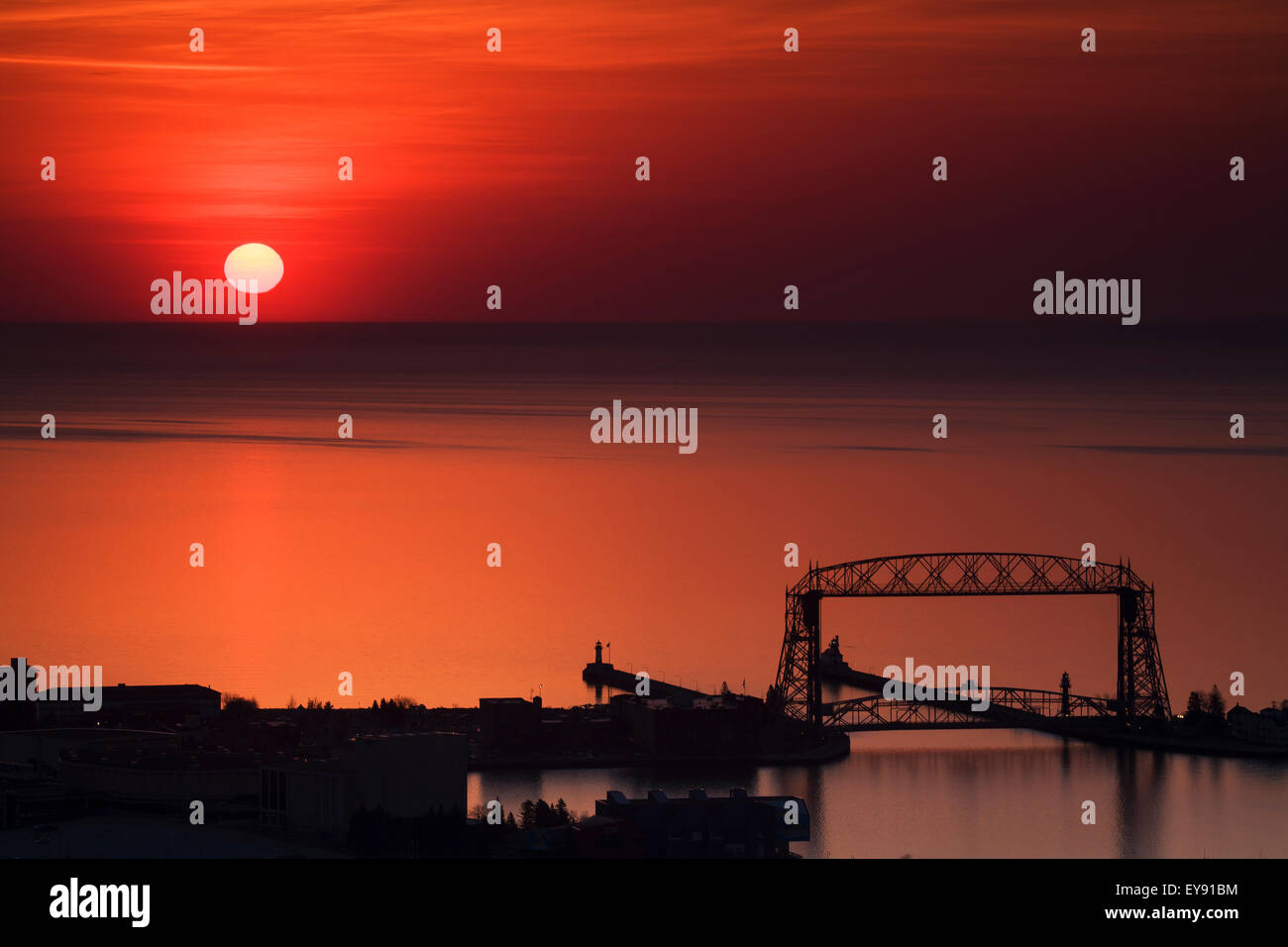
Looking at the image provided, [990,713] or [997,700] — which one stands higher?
[997,700]

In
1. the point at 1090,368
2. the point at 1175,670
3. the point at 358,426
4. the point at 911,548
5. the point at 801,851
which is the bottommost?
the point at 801,851

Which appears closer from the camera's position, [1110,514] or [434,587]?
[434,587]

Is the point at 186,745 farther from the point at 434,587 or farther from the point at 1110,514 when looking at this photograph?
the point at 1110,514

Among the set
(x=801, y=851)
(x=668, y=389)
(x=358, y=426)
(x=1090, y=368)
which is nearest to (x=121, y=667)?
(x=801, y=851)

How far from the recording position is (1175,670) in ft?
152

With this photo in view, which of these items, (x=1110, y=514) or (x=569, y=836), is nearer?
(x=569, y=836)

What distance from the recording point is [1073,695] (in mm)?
43469

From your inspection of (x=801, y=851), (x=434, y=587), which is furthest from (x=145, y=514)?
(x=801, y=851)

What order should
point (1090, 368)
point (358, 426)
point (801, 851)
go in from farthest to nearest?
1. point (1090, 368)
2. point (358, 426)
3. point (801, 851)

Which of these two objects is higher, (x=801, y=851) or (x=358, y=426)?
(x=358, y=426)
